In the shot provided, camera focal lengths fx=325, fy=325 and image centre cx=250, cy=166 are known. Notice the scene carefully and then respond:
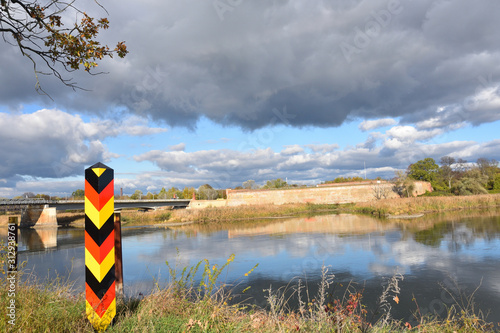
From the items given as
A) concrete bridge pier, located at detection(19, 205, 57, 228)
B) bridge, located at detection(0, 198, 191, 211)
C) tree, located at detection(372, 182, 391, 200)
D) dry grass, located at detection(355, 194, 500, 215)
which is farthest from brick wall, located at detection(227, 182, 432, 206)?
concrete bridge pier, located at detection(19, 205, 57, 228)

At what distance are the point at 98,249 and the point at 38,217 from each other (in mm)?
50604

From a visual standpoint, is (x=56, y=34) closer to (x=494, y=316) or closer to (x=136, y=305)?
(x=136, y=305)

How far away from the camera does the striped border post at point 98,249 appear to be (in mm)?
3014

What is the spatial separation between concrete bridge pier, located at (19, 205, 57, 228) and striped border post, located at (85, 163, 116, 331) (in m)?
48.3

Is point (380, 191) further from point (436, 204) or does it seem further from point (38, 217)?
point (38, 217)

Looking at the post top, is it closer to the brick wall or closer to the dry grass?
the dry grass

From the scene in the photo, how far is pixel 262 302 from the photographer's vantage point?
7.86 m

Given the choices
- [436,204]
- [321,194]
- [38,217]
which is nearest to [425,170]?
[321,194]

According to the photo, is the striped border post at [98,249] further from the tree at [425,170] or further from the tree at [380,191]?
the tree at [425,170]

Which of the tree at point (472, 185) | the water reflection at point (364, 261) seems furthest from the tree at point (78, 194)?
the tree at point (472, 185)

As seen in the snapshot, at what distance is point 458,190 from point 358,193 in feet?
49.1

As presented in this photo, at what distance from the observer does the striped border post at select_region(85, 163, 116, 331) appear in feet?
9.89

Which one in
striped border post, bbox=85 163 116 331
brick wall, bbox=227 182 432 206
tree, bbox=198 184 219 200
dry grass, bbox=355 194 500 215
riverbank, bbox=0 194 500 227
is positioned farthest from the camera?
tree, bbox=198 184 219 200

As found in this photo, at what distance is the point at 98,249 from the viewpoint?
9.84 feet
